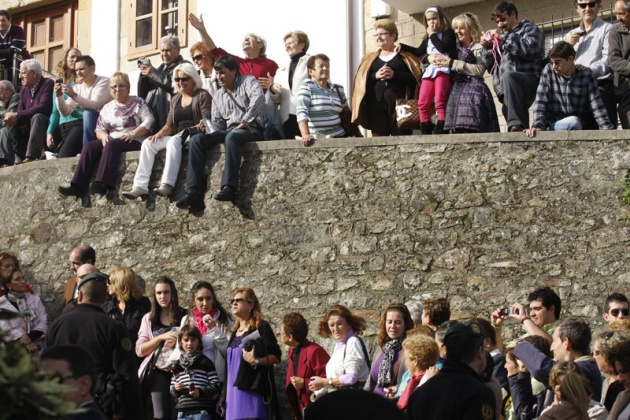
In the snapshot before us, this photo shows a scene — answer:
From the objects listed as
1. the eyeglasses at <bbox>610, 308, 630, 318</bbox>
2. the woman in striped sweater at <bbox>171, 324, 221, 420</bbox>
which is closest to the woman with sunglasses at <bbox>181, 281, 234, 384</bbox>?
the woman in striped sweater at <bbox>171, 324, 221, 420</bbox>

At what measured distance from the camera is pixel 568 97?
35.8 ft

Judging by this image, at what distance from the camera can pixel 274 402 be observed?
9773 mm

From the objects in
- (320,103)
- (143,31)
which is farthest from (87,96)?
(143,31)

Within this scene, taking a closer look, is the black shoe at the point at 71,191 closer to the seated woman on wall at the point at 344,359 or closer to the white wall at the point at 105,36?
the seated woman on wall at the point at 344,359

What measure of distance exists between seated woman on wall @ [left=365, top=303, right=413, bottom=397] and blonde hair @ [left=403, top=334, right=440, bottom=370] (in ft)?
2.68

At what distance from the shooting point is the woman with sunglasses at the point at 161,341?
32.8 feet

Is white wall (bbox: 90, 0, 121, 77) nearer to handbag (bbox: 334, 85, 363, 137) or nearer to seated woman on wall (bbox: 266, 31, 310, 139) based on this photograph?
seated woman on wall (bbox: 266, 31, 310, 139)

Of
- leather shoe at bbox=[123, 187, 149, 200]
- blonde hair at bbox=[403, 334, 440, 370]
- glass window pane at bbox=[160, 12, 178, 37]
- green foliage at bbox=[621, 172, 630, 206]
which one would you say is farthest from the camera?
glass window pane at bbox=[160, 12, 178, 37]

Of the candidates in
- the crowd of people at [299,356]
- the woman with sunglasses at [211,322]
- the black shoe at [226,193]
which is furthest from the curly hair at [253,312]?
the black shoe at [226,193]

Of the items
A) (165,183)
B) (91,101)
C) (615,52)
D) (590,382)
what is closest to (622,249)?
(615,52)

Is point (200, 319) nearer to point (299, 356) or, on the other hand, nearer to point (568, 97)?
point (299, 356)

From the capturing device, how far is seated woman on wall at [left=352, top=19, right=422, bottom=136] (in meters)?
12.0

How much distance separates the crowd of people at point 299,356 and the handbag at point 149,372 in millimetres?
12

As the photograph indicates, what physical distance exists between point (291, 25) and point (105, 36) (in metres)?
3.55
